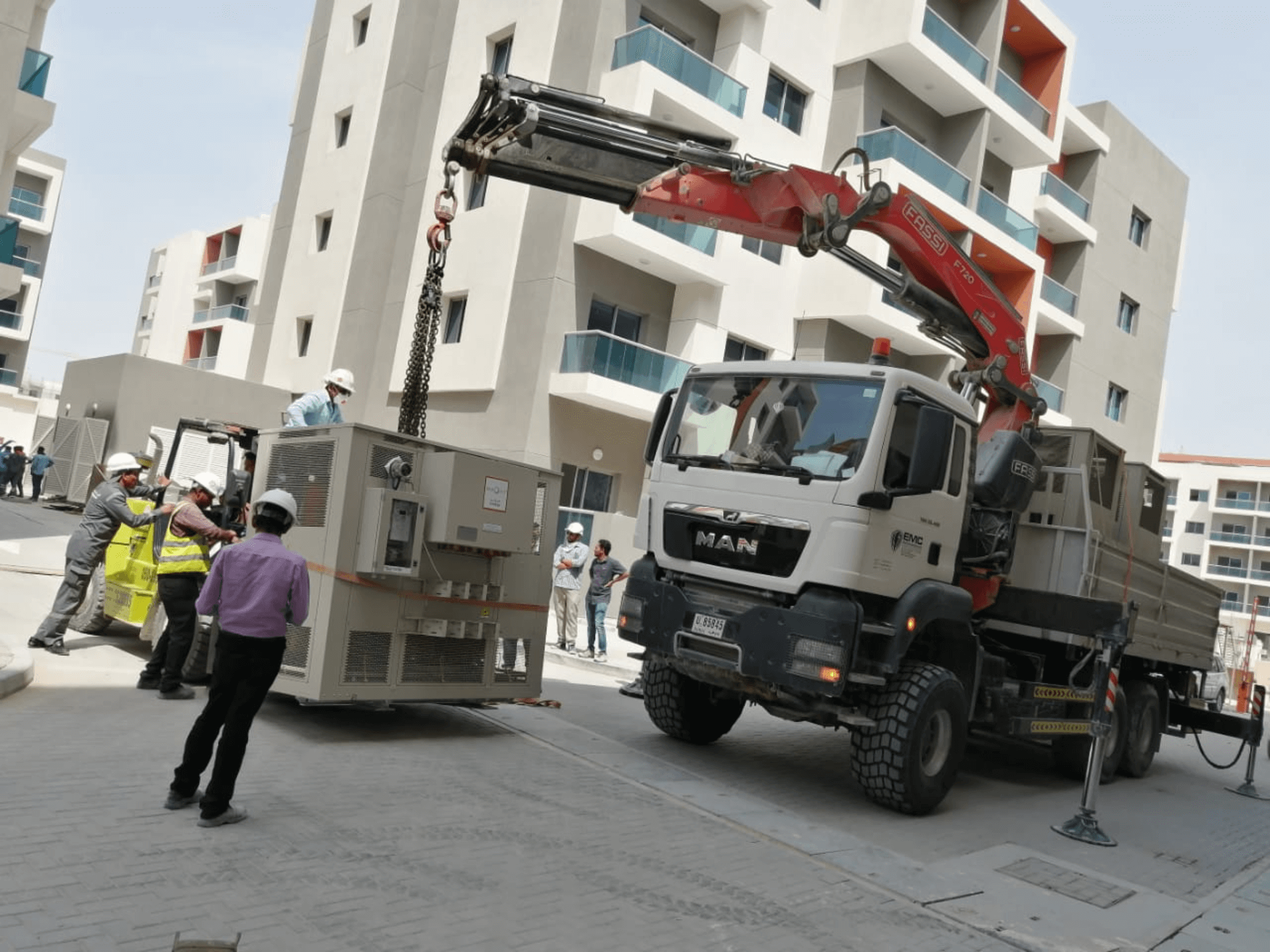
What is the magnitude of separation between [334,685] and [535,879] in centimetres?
283

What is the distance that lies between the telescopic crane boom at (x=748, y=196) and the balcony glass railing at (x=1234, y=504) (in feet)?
256

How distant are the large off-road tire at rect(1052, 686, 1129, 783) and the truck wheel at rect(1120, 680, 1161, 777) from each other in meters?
0.12

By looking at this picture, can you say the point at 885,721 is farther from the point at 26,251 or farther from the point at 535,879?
the point at 26,251

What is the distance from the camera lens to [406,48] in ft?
85.1

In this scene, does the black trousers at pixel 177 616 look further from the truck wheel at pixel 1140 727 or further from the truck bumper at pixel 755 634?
the truck wheel at pixel 1140 727

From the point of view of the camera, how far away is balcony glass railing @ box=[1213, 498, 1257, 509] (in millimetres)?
76938

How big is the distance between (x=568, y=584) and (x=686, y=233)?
8.73m

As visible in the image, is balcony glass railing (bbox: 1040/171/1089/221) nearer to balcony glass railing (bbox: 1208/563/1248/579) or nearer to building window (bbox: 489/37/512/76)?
building window (bbox: 489/37/512/76)

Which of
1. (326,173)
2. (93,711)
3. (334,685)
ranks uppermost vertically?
(326,173)

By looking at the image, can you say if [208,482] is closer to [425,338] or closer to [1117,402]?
[425,338]

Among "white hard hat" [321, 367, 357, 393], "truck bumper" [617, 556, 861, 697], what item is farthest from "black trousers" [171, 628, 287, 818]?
"white hard hat" [321, 367, 357, 393]

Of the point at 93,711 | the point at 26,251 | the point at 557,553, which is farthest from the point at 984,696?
the point at 26,251

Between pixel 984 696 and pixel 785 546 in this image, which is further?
pixel 984 696

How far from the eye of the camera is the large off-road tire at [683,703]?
9273mm
